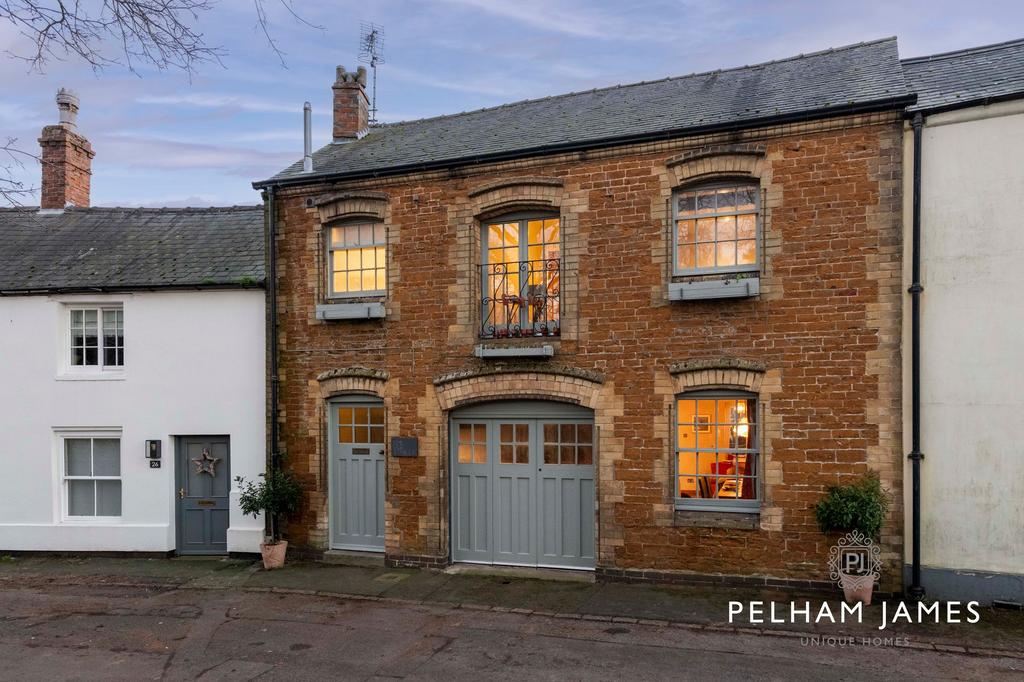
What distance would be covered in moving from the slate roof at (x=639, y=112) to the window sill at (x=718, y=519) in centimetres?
511

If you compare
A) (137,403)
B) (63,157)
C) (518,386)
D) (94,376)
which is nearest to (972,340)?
(518,386)

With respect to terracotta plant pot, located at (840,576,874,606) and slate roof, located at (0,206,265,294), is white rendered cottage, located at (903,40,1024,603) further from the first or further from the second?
slate roof, located at (0,206,265,294)

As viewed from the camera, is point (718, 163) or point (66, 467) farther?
point (66, 467)

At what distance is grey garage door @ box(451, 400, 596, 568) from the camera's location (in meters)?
10.5

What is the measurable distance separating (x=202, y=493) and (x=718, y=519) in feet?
27.9

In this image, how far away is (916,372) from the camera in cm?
874

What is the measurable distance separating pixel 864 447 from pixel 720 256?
3.01 meters

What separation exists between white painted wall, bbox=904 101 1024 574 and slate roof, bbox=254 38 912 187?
110cm

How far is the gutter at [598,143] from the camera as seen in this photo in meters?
8.90

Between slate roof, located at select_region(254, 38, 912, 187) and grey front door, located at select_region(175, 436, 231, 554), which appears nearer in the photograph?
slate roof, located at select_region(254, 38, 912, 187)

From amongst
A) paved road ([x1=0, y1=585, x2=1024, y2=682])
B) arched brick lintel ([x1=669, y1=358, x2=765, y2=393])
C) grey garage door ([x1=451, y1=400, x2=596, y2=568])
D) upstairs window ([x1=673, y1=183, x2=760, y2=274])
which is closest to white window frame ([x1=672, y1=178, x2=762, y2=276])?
upstairs window ([x1=673, y1=183, x2=760, y2=274])

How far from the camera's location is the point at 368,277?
38.2ft

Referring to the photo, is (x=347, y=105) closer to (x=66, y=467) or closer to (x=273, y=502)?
(x=273, y=502)

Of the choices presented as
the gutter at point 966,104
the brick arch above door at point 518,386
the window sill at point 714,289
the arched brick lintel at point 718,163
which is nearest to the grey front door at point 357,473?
the brick arch above door at point 518,386
